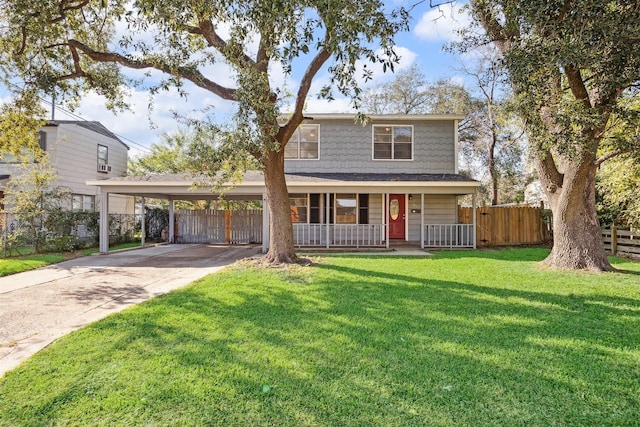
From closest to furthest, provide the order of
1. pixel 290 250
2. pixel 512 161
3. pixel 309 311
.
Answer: pixel 309 311 < pixel 290 250 < pixel 512 161

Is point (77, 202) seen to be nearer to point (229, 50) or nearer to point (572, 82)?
point (229, 50)

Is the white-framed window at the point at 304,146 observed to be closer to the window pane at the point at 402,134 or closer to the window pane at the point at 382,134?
the window pane at the point at 382,134

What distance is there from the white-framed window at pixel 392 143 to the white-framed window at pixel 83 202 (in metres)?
14.2

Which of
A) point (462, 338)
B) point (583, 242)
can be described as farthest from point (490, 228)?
point (462, 338)

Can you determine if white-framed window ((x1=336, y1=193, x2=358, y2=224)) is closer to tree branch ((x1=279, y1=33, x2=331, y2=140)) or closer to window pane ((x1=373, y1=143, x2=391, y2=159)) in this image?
window pane ((x1=373, y1=143, x2=391, y2=159))

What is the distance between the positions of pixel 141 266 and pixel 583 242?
11367mm

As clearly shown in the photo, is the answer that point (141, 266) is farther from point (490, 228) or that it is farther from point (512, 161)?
point (512, 161)

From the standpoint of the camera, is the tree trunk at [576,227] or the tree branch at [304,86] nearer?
the tree trunk at [576,227]

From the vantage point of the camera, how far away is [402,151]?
1413 cm

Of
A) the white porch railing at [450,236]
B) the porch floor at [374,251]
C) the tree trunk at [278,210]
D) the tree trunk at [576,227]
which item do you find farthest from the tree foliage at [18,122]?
the tree trunk at [576,227]

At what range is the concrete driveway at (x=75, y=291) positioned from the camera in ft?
13.8

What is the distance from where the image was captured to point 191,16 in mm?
7133

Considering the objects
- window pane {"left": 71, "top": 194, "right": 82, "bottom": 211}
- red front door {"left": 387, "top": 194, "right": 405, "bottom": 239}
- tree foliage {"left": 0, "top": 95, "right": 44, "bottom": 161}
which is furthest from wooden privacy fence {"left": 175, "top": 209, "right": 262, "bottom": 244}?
tree foliage {"left": 0, "top": 95, "right": 44, "bottom": 161}

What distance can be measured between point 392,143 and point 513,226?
6.03 metres
